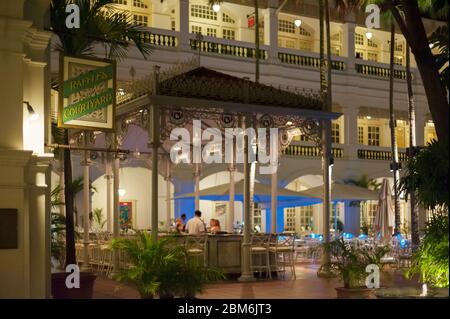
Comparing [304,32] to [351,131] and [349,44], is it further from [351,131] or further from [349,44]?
[351,131]

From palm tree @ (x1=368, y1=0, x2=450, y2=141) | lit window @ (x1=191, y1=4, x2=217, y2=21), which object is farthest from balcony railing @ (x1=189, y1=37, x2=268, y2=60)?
palm tree @ (x1=368, y1=0, x2=450, y2=141)

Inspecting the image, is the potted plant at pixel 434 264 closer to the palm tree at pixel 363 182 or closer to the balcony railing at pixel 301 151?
the balcony railing at pixel 301 151

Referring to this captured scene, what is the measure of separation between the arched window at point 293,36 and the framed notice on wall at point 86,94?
24112 mm

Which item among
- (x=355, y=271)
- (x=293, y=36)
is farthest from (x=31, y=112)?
(x=293, y=36)

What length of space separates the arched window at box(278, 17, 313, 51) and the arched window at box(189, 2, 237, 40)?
2.80 m

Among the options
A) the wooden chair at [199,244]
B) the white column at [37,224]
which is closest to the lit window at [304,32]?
the wooden chair at [199,244]

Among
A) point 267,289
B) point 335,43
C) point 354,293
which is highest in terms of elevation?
point 335,43

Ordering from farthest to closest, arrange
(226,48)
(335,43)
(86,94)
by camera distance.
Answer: (335,43) < (226,48) < (86,94)

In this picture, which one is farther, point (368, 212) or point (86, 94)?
point (368, 212)

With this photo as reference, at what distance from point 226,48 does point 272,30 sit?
2.68m

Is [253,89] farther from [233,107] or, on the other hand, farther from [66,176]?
[66,176]

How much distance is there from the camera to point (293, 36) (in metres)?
34.5

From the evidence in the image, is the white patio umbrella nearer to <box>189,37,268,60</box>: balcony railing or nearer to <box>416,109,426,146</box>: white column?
<box>189,37,268,60</box>: balcony railing

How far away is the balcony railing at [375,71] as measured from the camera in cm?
3231
